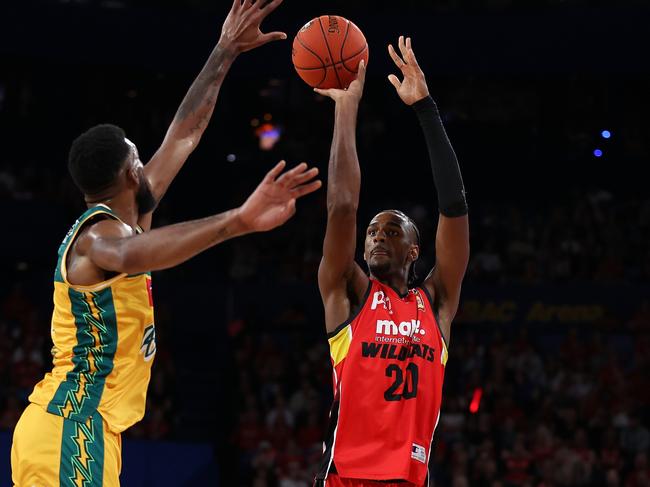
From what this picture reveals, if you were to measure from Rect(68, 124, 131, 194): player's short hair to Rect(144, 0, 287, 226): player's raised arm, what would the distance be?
819 millimetres

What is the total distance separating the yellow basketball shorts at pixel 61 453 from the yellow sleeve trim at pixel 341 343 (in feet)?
3.83

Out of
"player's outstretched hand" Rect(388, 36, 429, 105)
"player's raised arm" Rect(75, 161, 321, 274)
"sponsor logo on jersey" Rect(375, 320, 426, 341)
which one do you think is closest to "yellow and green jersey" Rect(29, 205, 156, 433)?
"player's raised arm" Rect(75, 161, 321, 274)

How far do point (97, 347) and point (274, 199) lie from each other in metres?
1.05

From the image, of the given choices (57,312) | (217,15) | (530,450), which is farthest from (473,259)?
(57,312)

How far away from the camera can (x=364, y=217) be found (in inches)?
643

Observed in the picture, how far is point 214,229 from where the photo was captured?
3494mm

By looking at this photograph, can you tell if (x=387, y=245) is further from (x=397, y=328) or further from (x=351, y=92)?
(x=351, y=92)

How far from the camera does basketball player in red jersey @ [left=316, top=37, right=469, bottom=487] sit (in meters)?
4.46

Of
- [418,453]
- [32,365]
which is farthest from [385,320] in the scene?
[32,365]

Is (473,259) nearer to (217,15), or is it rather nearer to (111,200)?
(217,15)

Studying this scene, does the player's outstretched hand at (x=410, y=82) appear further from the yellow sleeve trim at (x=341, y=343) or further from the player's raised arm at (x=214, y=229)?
the player's raised arm at (x=214, y=229)

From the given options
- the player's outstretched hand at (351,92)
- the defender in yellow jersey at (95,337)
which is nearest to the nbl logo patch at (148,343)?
the defender in yellow jersey at (95,337)

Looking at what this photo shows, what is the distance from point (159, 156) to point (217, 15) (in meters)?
9.91

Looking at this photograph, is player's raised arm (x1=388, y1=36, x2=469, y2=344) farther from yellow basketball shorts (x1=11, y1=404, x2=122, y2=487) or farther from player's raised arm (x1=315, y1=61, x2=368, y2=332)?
yellow basketball shorts (x1=11, y1=404, x2=122, y2=487)
